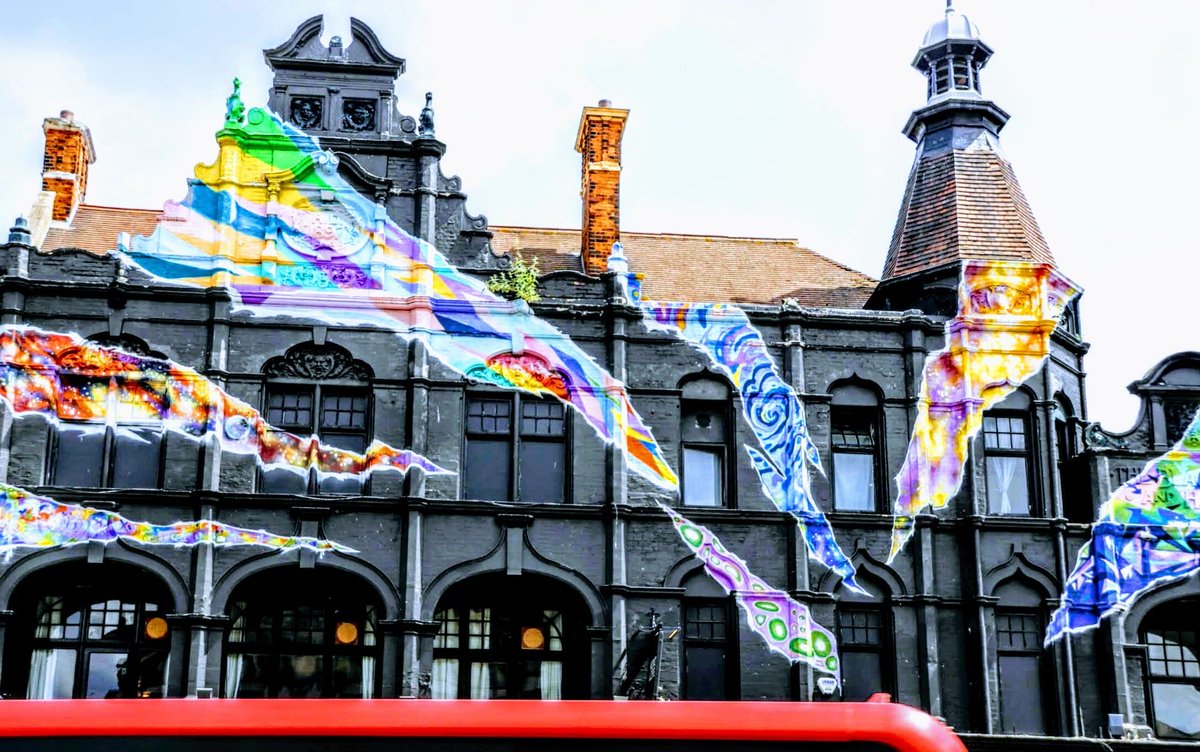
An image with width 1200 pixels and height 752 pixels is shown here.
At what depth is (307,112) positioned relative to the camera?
1039 inches

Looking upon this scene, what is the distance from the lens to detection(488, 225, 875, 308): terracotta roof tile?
27734mm

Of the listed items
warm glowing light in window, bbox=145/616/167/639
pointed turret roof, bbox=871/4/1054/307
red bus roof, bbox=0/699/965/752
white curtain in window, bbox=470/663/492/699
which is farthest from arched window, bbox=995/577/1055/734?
red bus roof, bbox=0/699/965/752

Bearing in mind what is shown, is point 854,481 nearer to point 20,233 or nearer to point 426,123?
point 426,123

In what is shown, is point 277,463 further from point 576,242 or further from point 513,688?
point 576,242

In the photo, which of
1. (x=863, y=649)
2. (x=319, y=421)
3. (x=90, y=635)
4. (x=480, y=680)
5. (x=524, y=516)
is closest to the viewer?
(x=90, y=635)

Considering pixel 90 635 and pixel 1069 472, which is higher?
pixel 1069 472

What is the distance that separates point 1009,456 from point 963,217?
462 cm

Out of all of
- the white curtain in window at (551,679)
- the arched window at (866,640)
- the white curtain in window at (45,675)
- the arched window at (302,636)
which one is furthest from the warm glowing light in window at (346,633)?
the arched window at (866,640)

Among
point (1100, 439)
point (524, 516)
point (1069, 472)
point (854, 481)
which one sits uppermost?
point (1100, 439)

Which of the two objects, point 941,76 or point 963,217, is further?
point 941,76

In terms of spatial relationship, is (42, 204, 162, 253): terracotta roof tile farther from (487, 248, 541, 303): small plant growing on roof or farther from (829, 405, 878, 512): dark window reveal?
(829, 405, 878, 512): dark window reveal

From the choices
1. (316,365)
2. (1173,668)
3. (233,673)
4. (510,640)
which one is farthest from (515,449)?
(1173,668)

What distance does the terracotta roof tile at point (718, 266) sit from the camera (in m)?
Answer: 27.7

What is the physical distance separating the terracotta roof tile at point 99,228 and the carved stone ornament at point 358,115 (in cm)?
471
